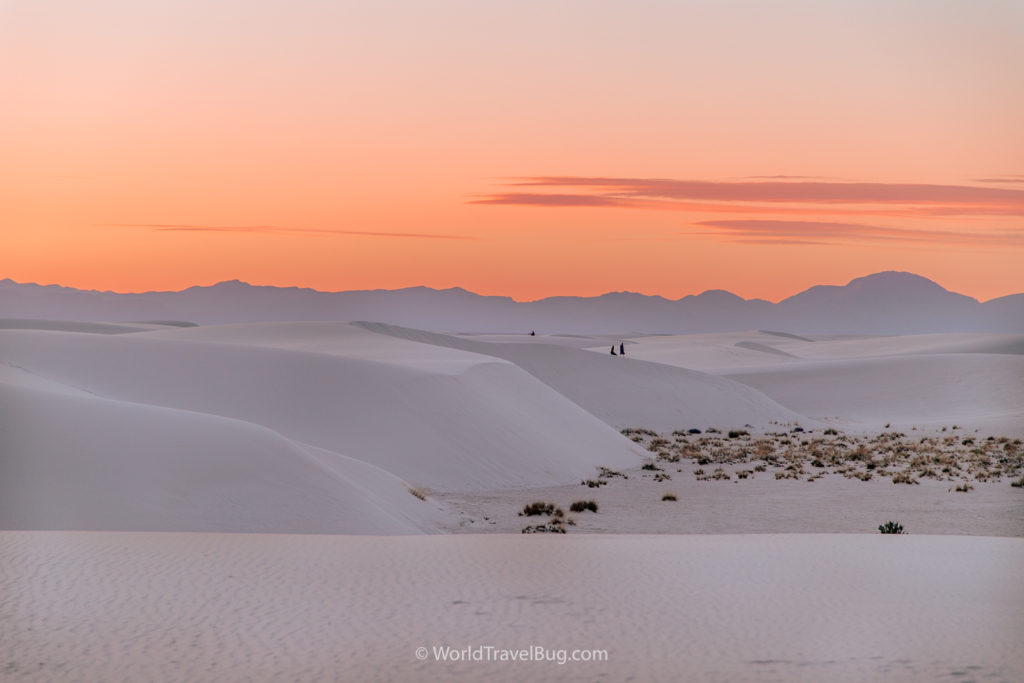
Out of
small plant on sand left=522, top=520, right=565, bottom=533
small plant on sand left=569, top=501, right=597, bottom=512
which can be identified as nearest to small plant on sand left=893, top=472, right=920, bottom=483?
small plant on sand left=569, top=501, right=597, bottom=512

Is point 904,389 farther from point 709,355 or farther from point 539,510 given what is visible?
point 539,510

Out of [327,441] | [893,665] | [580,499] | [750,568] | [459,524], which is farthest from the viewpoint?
[327,441]

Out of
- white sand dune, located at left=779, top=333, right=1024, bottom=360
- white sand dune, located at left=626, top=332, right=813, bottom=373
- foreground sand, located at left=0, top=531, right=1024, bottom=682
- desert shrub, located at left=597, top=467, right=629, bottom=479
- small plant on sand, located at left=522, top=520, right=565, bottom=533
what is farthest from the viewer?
white sand dune, located at left=779, top=333, right=1024, bottom=360

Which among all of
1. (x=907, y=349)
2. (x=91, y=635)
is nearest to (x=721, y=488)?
(x=91, y=635)

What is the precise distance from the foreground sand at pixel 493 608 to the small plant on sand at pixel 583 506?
9.03 meters

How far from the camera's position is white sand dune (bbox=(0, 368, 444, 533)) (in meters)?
Result: 14.7

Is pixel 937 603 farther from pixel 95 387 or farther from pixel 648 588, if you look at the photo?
pixel 95 387

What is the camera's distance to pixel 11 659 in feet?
24.6

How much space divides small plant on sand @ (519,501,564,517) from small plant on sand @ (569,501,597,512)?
0.64 meters

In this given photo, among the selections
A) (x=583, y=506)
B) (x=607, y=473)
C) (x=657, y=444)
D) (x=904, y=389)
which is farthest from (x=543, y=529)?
(x=904, y=389)

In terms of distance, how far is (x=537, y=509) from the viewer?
20.7m

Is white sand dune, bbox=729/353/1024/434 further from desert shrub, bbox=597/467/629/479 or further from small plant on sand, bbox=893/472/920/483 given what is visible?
desert shrub, bbox=597/467/629/479

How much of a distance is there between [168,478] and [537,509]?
7574mm

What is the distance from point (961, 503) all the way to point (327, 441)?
1494 cm
